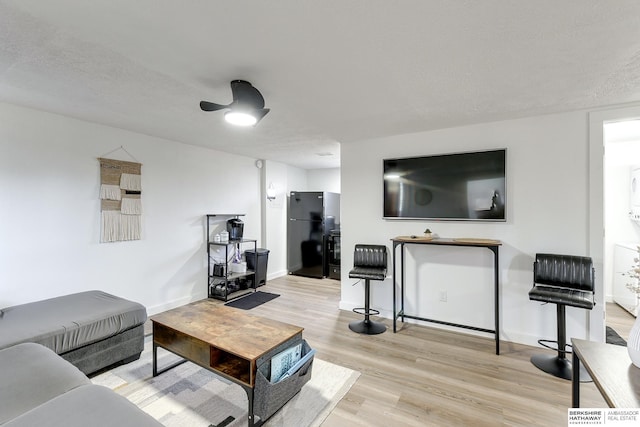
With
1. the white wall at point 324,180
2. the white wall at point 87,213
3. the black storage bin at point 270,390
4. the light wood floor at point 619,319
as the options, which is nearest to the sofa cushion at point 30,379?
the black storage bin at point 270,390

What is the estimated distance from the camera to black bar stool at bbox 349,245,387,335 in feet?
10.8

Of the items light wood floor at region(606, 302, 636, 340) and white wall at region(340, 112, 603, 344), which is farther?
light wood floor at region(606, 302, 636, 340)

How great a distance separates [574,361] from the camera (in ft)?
4.58

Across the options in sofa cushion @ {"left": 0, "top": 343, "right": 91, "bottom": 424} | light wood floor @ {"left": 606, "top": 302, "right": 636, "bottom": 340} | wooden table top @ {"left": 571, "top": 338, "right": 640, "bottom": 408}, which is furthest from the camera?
light wood floor @ {"left": 606, "top": 302, "right": 636, "bottom": 340}

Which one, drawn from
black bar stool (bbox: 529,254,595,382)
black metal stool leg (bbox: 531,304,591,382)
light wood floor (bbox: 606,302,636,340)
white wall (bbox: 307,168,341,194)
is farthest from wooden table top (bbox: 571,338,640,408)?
white wall (bbox: 307,168,341,194)

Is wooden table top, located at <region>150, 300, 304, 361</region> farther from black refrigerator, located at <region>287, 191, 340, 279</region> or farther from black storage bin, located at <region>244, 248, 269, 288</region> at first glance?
black refrigerator, located at <region>287, 191, 340, 279</region>

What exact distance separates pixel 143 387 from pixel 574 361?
281 centimetres

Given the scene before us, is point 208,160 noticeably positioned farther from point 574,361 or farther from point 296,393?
point 574,361

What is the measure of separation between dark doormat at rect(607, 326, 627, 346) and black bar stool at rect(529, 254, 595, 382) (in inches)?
26.1

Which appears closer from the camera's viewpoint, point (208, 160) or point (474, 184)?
point (474, 184)

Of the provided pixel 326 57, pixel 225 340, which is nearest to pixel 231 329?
pixel 225 340

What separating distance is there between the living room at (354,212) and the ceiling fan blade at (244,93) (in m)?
0.63

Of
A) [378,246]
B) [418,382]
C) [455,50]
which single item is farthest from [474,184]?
[418,382]

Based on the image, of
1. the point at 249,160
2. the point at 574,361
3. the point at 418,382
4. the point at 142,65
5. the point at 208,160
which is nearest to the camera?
the point at 574,361
